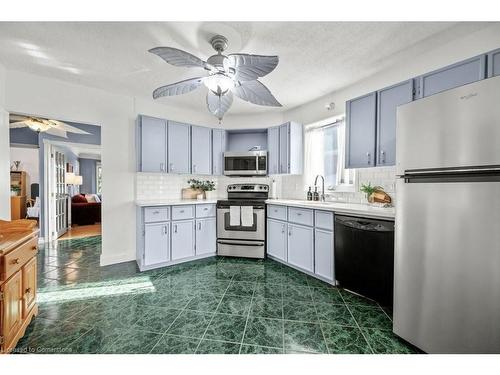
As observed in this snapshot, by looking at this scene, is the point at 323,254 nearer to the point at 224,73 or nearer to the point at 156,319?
the point at 156,319

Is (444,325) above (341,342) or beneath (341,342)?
above

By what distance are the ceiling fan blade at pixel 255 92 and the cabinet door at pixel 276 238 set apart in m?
1.73

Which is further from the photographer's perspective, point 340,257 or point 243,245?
point 243,245

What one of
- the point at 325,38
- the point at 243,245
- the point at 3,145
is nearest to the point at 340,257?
the point at 243,245

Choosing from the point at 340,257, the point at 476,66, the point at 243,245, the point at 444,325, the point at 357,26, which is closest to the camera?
the point at 444,325

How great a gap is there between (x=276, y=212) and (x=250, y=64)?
2146mm

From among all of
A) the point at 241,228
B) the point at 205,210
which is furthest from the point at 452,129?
the point at 205,210

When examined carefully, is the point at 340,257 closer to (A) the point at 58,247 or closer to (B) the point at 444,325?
(B) the point at 444,325

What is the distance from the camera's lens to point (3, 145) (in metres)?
2.40

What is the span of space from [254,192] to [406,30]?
2.78 metres

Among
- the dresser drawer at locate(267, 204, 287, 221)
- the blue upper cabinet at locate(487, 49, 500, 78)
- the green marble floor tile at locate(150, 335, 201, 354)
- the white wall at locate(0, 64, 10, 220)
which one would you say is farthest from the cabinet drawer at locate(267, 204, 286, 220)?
the white wall at locate(0, 64, 10, 220)

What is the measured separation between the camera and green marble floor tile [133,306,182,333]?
5.72ft

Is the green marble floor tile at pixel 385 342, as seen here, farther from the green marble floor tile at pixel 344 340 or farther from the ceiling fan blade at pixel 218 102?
the ceiling fan blade at pixel 218 102

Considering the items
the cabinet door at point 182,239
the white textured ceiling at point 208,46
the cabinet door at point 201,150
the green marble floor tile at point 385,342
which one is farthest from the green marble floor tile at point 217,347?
the cabinet door at point 201,150
